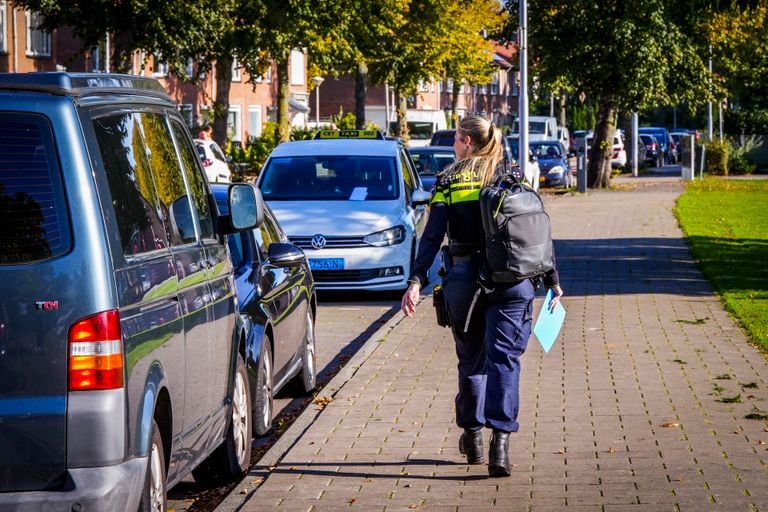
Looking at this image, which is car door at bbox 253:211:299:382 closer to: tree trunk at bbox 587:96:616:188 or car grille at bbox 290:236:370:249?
car grille at bbox 290:236:370:249

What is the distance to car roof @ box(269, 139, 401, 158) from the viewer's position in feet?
54.6

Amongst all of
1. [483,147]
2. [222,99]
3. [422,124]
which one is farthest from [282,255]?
[422,124]

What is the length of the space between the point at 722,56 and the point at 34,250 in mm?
44968

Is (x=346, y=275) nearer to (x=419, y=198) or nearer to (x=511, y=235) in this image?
(x=419, y=198)

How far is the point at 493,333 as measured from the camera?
675 centimetres

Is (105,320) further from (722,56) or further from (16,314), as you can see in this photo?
(722,56)

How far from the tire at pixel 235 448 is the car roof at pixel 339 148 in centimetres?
963

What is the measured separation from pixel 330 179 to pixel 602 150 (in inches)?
1137

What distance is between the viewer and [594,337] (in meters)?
11.8

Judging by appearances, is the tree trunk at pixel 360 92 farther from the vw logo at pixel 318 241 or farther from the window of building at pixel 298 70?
the vw logo at pixel 318 241

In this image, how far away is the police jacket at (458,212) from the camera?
22.3 feet

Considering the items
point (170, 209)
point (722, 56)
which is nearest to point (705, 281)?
point (170, 209)

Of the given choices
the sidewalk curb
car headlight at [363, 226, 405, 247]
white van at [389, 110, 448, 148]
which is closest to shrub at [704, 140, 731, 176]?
white van at [389, 110, 448, 148]

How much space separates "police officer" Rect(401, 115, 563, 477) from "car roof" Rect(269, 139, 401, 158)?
9676mm
